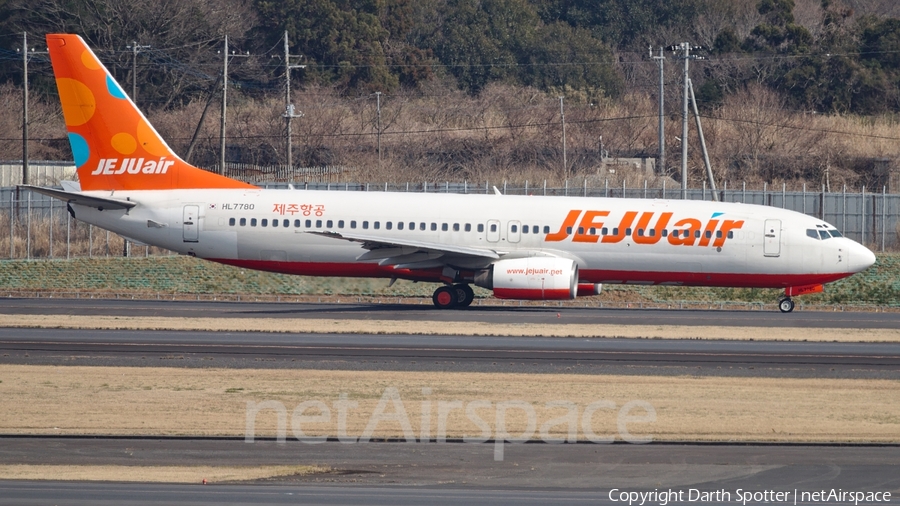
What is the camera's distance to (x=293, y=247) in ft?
118

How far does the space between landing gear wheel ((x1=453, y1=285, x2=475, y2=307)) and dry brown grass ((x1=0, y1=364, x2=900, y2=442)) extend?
13504mm

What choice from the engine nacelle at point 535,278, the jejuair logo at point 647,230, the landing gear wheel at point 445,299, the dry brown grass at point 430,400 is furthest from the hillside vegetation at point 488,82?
the dry brown grass at point 430,400

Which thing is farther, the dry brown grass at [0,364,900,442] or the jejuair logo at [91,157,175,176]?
the jejuair logo at [91,157,175,176]

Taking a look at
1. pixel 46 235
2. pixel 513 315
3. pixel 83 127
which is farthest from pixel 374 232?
pixel 46 235

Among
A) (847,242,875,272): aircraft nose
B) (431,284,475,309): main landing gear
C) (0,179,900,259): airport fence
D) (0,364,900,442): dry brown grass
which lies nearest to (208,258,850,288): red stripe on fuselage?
(847,242,875,272): aircraft nose

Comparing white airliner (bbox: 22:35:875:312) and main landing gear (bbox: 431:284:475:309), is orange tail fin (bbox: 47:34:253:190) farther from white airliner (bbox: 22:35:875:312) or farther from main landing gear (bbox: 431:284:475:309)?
main landing gear (bbox: 431:284:475:309)

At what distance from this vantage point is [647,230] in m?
35.2

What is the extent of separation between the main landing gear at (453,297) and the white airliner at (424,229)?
0.04m

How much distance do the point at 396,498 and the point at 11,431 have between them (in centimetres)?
671

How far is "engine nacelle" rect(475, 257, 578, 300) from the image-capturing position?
111 ft

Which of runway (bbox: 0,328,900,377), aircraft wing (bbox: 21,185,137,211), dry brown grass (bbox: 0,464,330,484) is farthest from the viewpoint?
aircraft wing (bbox: 21,185,137,211)

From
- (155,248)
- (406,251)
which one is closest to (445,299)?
(406,251)

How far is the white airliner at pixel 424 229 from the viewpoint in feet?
115

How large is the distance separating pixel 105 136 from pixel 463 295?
12.1 m
